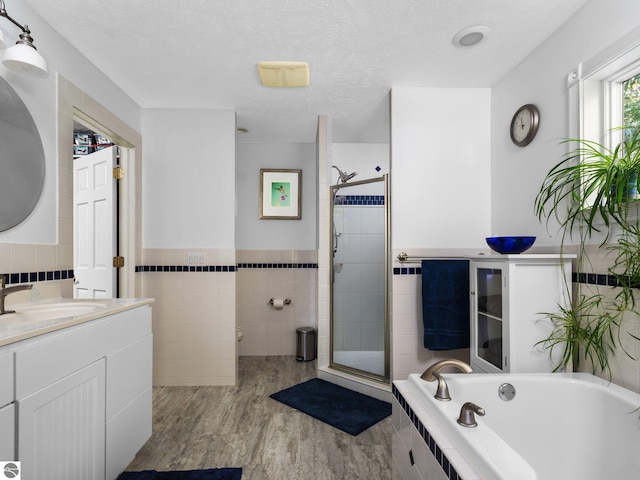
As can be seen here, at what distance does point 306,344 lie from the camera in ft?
11.5

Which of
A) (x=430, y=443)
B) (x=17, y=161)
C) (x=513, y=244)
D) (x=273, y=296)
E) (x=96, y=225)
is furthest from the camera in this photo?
(x=273, y=296)

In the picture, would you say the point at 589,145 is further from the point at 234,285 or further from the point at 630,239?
the point at 234,285

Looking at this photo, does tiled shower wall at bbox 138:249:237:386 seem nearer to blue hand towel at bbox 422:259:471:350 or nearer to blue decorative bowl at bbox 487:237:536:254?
blue hand towel at bbox 422:259:471:350

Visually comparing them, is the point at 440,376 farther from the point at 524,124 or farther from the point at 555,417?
the point at 524,124

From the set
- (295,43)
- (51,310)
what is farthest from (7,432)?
(295,43)

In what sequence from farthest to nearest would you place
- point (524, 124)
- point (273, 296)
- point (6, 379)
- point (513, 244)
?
point (273, 296), point (524, 124), point (513, 244), point (6, 379)

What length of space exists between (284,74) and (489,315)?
6.54 feet

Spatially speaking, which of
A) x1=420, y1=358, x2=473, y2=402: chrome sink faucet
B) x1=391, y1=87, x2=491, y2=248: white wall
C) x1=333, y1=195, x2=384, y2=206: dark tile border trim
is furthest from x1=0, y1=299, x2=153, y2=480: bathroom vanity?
x1=391, y1=87, x2=491, y2=248: white wall

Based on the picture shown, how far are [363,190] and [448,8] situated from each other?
1.39 metres

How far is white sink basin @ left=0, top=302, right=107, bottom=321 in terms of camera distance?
147 centimetres

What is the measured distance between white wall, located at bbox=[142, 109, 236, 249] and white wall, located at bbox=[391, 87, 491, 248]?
1372 mm

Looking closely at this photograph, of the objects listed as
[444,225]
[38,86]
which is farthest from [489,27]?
[38,86]

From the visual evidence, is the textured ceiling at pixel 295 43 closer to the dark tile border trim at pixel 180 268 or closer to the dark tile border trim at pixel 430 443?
the dark tile border trim at pixel 180 268

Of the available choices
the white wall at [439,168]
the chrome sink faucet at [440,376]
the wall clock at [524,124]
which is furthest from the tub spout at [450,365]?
the wall clock at [524,124]
